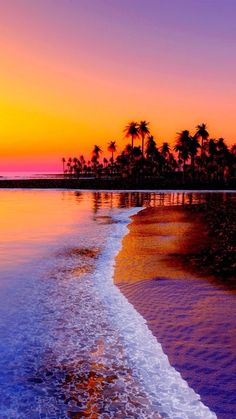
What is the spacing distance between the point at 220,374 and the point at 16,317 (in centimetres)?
511

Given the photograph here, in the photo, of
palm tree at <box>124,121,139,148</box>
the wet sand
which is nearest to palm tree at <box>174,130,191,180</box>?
palm tree at <box>124,121,139,148</box>

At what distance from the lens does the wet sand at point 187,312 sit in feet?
22.3

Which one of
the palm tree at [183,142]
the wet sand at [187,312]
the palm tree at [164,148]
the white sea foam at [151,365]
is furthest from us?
the palm tree at [164,148]

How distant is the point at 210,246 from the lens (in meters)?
18.6

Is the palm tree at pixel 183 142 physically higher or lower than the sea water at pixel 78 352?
higher

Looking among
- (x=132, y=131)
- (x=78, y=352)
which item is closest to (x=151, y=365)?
(x=78, y=352)

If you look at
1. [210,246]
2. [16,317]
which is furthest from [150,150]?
[16,317]

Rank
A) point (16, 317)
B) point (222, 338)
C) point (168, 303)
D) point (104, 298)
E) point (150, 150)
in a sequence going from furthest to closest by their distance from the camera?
point (150, 150)
point (104, 298)
point (168, 303)
point (16, 317)
point (222, 338)

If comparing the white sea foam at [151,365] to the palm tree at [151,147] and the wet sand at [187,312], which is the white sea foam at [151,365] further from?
the palm tree at [151,147]

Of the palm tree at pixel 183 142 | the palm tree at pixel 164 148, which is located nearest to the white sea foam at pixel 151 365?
the palm tree at pixel 183 142

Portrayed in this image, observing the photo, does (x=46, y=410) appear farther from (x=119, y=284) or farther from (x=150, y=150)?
(x=150, y=150)

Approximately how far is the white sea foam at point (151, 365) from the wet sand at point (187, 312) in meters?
0.15

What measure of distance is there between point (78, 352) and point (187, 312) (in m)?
3.15

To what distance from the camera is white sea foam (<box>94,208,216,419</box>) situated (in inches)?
239
